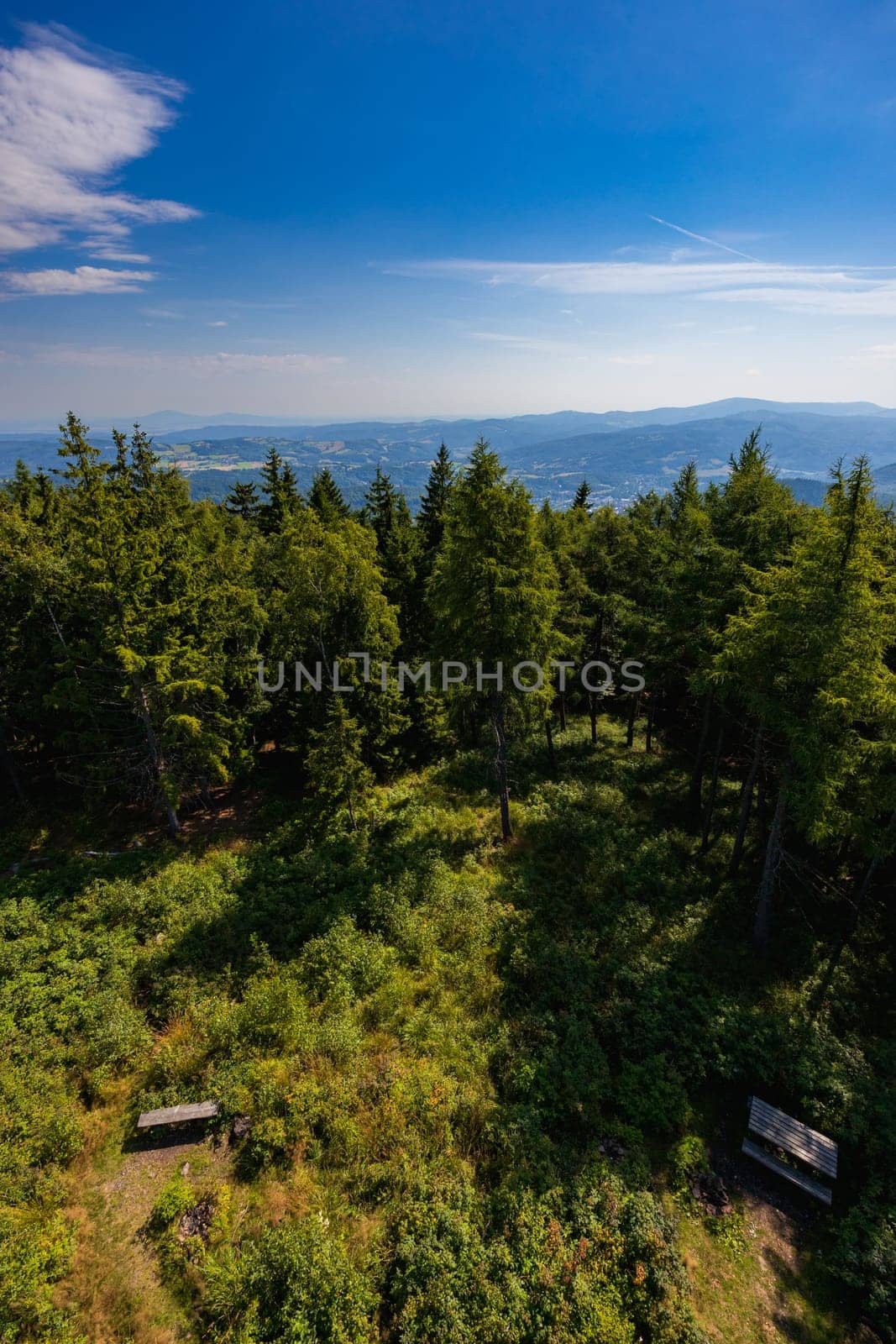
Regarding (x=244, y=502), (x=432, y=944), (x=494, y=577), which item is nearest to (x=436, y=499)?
(x=244, y=502)

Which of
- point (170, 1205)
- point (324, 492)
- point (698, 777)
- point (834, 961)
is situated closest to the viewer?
point (170, 1205)

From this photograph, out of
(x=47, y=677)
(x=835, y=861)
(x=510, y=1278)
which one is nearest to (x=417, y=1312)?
(x=510, y=1278)

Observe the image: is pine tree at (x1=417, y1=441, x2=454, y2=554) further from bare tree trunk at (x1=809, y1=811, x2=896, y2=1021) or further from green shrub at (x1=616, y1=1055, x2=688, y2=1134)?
green shrub at (x1=616, y1=1055, x2=688, y2=1134)

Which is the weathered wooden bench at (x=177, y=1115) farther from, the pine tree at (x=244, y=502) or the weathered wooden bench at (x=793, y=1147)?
the pine tree at (x=244, y=502)

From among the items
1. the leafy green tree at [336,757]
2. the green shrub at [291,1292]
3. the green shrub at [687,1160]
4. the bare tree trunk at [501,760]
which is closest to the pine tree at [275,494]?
the leafy green tree at [336,757]

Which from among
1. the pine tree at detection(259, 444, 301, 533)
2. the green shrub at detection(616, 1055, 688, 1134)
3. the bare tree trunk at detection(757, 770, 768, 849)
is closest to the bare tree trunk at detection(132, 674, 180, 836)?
the green shrub at detection(616, 1055, 688, 1134)

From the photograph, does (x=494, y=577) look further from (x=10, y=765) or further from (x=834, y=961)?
(x=10, y=765)
